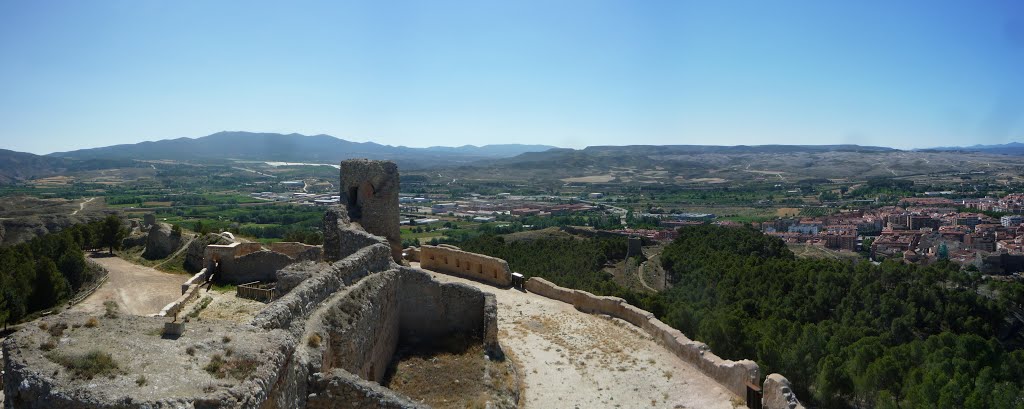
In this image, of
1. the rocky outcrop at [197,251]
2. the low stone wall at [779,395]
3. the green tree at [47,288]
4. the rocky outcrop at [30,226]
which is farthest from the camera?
the rocky outcrop at [30,226]

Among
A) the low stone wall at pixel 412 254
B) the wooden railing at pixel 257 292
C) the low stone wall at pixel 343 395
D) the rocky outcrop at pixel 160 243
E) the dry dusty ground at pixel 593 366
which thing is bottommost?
the rocky outcrop at pixel 160 243

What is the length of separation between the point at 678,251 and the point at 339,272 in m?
31.6

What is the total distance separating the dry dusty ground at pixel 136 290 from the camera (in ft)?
66.8

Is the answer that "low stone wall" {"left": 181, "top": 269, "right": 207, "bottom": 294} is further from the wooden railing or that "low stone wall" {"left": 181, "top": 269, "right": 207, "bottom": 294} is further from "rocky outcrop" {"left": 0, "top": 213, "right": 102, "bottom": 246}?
"rocky outcrop" {"left": 0, "top": 213, "right": 102, "bottom": 246}

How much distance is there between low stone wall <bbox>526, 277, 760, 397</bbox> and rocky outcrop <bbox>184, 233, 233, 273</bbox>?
1502 centimetres

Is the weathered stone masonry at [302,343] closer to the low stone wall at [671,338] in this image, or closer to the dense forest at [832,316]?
the low stone wall at [671,338]

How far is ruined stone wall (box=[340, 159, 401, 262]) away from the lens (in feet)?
58.1

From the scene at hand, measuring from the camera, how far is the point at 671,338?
12.9m

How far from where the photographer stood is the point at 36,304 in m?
23.7

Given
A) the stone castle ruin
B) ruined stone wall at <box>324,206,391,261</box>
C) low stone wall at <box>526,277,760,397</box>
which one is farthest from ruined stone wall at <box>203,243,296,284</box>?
low stone wall at <box>526,277,760,397</box>

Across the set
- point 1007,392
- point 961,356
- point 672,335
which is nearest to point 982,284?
point 961,356

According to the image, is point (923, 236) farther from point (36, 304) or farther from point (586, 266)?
point (36, 304)

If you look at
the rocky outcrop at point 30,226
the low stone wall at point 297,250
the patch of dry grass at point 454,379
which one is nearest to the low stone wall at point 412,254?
the low stone wall at point 297,250

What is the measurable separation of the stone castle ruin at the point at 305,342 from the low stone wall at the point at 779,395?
0.02 m
